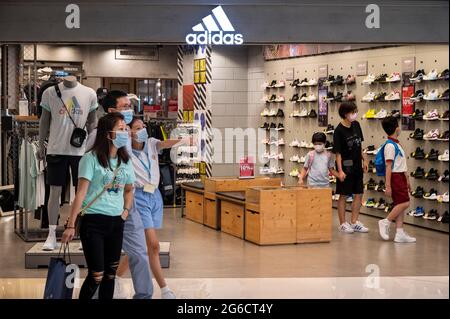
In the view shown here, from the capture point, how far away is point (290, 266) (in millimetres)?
8219

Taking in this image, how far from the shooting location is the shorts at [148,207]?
20.5ft

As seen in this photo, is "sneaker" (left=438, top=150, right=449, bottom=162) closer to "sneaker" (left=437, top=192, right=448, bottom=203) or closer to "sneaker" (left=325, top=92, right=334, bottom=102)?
"sneaker" (left=437, top=192, right=448, bottom=203)

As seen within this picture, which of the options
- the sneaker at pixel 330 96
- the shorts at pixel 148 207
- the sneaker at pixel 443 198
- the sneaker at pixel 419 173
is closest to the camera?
the shorts at pixel 148 207

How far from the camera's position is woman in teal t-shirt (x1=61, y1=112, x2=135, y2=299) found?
5.48 m

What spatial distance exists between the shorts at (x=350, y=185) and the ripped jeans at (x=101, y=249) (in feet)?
17.4

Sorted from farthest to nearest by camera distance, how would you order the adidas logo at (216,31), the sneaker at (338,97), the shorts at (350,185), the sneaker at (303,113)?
the sneaker at (303,113), the sneaker at (338,97), the shorts at (350,185), the adidas logo at (216,31)

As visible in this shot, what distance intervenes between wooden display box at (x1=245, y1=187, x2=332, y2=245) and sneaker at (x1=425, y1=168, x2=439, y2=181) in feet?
6.42

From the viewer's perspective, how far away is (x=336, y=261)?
852 cm

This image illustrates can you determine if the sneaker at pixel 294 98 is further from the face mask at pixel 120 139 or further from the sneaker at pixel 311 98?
the face mask at pixel 120 139

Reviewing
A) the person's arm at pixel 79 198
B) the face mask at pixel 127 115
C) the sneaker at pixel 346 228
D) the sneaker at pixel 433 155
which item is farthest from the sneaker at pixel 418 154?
the person's arm at pixel 79 198

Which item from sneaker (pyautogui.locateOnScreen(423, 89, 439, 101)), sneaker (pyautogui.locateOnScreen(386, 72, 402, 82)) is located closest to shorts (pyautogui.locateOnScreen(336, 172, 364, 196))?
sneaker (pyautogui.locateOnScreen(423, 89, 439, 101))

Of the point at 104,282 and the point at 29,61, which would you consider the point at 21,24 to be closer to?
the point at 104,282

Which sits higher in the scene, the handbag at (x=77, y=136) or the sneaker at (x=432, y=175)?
the handbag at (x=77, y=136)

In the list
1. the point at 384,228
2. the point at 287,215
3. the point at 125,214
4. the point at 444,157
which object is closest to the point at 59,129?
the point at 125,214
